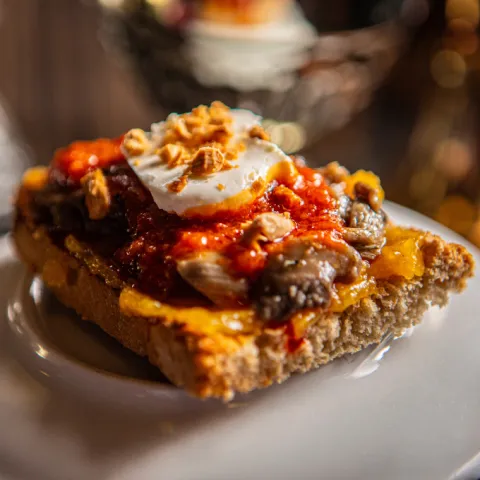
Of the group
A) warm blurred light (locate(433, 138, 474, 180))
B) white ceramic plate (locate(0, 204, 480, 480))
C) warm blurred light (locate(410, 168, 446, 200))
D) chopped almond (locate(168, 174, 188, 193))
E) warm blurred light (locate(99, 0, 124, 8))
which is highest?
warm blurred light (locate(99, 0, 124, 8))

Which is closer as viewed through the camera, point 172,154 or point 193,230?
point 193,230

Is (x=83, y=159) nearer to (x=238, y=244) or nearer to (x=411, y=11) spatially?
(x=238, y=244)

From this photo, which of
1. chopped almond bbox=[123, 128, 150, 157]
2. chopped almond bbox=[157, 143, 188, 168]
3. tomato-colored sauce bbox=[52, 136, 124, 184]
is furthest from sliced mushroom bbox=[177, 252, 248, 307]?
tomato-colored sauce bbox=[52, 136, 124, 184]

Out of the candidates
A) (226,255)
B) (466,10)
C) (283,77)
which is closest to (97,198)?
(226,255)

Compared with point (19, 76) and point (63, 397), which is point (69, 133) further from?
point (63, 397)

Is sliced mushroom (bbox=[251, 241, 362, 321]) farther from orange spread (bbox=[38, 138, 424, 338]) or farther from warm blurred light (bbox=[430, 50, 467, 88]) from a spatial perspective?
warm blurred light (bbox=[430, 50, 467, 88])

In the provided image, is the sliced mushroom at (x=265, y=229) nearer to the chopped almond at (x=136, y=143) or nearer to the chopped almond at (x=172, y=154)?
the chopped almond at (x=172, y=154)
